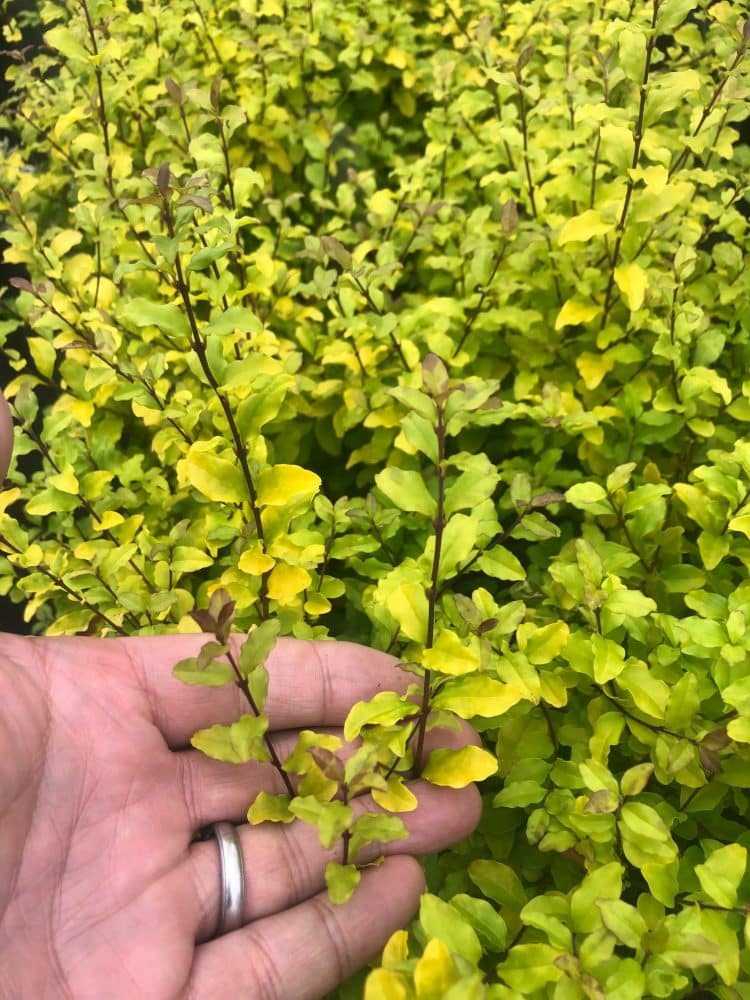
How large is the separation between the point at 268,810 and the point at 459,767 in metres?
0.29

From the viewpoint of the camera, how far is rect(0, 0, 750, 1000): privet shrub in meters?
1.05

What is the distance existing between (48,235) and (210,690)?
1.63 meters

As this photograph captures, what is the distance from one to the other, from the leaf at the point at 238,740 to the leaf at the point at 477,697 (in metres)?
0.24

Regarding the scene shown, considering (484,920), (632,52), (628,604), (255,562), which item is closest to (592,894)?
(484,920)

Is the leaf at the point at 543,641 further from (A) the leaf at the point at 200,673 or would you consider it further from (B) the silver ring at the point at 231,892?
(B) the silver ring at the point at 231,892

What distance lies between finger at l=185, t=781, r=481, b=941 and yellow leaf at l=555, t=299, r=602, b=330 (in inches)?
36.1

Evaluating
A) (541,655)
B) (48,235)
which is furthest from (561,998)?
(48,235)

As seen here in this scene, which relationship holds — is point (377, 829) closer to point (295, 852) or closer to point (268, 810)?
point (268, 810)

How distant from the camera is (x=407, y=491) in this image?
1068mm

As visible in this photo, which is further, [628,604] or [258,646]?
[628,604]

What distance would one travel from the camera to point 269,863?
1.26 m

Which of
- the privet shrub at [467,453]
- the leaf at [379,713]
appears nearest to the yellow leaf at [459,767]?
the privet shrub at [467,453]

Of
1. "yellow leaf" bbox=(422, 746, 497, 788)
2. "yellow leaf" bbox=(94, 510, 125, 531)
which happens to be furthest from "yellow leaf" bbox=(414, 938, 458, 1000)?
"yellow leaf" bbox=(94, 510, 125, 531)

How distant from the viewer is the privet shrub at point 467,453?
1.05 metres
